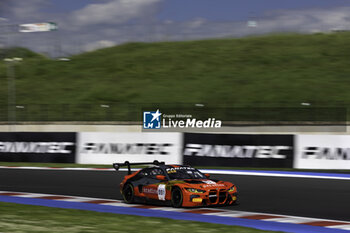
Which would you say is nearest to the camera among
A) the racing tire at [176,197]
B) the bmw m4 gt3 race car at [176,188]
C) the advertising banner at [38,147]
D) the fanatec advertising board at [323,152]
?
the bmw m4 gt3 race car at [176,188]

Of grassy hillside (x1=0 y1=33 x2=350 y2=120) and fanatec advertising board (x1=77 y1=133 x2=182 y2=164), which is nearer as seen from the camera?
fanatec advertising board (x1=77 y1=133 x2=182 y2=164)

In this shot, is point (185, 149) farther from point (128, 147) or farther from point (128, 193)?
point (128, 193)

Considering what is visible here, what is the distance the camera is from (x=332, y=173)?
21531mm

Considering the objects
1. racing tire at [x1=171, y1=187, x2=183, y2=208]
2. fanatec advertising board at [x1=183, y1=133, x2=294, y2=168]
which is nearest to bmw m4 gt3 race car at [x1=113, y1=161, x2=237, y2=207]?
racing tire at [x1=171, y1=187, x2=183, y2=208]

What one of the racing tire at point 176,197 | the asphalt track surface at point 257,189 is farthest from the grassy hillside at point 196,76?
the racing tire at point 176,197

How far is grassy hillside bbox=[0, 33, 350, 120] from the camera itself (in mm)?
41281

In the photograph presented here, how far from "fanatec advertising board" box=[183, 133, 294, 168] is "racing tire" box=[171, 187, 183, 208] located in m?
11.1

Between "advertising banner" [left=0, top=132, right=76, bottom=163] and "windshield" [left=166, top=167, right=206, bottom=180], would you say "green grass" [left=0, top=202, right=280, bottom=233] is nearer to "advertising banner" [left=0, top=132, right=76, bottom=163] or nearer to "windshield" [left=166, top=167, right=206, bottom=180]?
"windshield" [left=166, top=167, right=206, bottom=180]

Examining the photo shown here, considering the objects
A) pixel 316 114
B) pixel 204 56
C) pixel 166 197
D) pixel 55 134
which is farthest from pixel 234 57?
pixel 166 197

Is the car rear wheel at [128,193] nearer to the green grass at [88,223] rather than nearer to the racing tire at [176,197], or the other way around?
the racing tire at [176,197]

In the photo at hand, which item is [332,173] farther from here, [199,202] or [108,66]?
[108,66]

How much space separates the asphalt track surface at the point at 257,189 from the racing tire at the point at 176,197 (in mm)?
1186

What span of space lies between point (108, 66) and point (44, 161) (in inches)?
1071

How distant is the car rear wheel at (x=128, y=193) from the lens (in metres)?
13.8
